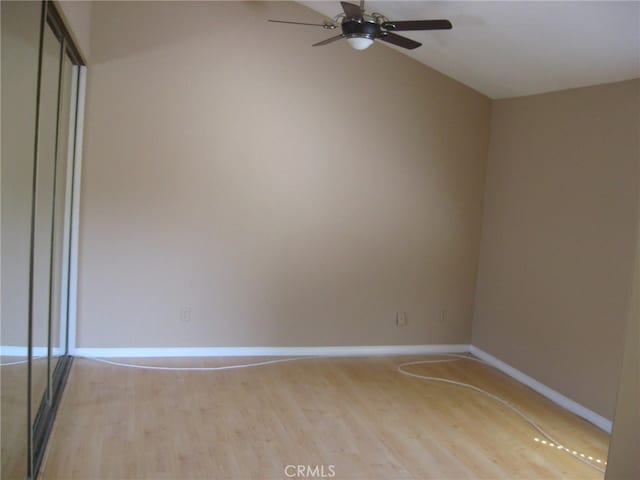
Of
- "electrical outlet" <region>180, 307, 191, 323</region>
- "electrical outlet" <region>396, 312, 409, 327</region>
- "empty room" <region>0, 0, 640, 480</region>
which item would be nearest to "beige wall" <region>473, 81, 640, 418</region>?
"empty room" <region>0, 0, 640, 480</region>

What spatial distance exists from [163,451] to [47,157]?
1.65 m

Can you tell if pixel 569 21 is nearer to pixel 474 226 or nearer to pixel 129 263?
pixel 474 226

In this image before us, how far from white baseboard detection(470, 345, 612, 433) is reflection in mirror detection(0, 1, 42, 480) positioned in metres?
3.32

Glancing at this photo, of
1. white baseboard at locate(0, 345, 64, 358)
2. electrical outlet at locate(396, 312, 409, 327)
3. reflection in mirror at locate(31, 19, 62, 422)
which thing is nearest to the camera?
white baseboard at locate(0, 345, 64, 358)

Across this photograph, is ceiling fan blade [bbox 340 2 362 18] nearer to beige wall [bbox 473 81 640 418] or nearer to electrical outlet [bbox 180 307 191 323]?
beige wall [bbox 473 81 640 418]

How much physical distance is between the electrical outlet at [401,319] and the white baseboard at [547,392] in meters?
0.68

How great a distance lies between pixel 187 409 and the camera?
12.4ft

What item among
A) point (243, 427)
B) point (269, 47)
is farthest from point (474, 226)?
point (243, 427)

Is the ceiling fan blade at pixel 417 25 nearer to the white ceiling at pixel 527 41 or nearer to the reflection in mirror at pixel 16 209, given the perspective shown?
the white ceiling at pixel 527 41

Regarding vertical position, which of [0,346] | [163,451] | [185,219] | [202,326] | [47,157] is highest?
[47,157]

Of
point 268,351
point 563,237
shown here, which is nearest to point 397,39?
point 563,237

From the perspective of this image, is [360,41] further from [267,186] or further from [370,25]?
[267,186]

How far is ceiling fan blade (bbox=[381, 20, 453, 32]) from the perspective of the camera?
10.2 feet

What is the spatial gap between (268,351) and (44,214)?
229cm
